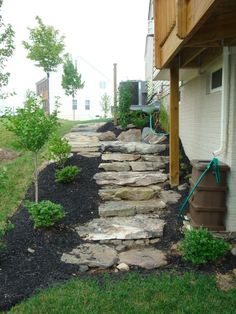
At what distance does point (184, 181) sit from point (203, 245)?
2.70 meters

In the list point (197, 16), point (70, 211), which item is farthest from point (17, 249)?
point (197, 16)

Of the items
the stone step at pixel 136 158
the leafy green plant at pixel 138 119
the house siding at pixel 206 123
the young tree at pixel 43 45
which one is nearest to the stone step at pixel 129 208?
the house siding at pixel 206 123

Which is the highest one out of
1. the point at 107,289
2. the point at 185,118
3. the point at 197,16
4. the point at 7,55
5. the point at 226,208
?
the point at 7,55

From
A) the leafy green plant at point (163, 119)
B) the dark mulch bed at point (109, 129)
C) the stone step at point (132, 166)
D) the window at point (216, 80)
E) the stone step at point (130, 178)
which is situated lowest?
the stone step at point (130, 178)

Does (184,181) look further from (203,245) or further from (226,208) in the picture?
(203,245)

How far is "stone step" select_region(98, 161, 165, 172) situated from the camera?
6.97 m

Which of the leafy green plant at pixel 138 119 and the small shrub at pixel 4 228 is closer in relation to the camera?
the small shrub at pixel 4 228

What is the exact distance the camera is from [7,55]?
33.1 feet

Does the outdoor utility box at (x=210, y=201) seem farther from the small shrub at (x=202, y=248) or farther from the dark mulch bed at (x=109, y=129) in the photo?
the dark mulch bed at (x=109, y=129)

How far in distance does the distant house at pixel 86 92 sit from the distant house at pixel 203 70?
2970 cm

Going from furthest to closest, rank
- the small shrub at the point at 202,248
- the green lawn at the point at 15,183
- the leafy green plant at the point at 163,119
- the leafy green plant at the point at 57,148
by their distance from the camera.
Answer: the leafy green plant at the point at 163,119, the leafy green plant at the point at 57,148, the green lawn at the point at 15,183, the small shrub at the point at 202,248

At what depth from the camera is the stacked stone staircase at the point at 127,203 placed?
4.30m

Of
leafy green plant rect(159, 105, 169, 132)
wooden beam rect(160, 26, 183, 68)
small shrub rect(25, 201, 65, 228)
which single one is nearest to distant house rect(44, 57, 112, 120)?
leafy green plant rect(159, 105, 169, 132)

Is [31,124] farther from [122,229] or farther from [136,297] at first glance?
[136,297]
